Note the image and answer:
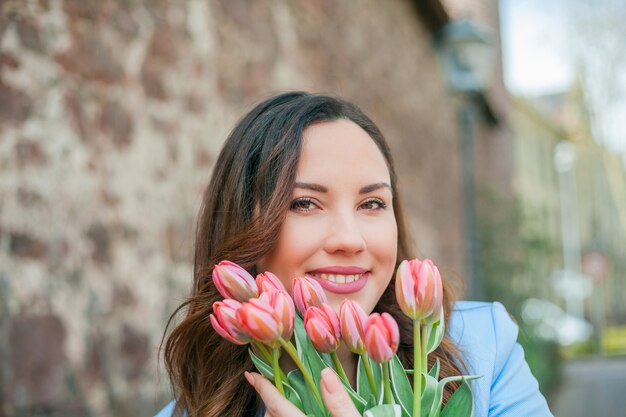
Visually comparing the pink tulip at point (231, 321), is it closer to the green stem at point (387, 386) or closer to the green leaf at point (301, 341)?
the green leaf at point (301, 341)

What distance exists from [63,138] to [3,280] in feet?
2.35

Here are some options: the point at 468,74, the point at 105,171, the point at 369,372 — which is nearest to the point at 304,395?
the point at 369,372

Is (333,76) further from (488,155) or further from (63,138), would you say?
(488,155)

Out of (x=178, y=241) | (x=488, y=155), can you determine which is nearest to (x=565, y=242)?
(x=488, y=155)

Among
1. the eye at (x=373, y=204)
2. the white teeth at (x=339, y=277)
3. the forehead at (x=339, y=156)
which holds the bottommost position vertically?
the white teeth at (x=339, y=277)

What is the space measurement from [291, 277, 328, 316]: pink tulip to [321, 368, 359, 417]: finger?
148 millimetres

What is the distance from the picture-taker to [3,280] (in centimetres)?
311

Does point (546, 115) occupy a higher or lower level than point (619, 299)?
higher

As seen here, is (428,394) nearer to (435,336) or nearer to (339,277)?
(435,336)

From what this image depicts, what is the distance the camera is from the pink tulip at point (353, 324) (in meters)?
1.26

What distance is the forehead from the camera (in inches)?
66.6

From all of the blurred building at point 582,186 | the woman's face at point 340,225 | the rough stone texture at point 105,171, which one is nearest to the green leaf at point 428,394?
the woman's face at point 340,225

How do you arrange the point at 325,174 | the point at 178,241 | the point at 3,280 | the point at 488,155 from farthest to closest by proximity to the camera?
the point at 488,155, the point at 178,241, the point at 3,280, the point at 325,174

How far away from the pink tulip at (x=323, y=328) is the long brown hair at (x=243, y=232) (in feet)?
Answer: 1.44
